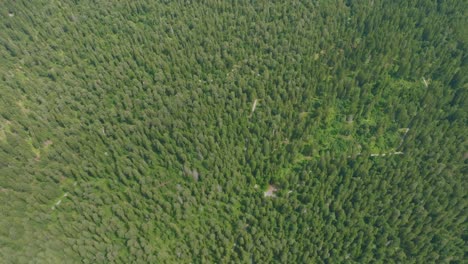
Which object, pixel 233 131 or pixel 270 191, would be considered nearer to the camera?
pixel 270 191

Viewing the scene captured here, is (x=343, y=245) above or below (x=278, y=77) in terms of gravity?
below

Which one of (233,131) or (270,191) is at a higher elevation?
(233,131)

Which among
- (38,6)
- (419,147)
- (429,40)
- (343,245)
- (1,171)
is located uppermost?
(38,6)

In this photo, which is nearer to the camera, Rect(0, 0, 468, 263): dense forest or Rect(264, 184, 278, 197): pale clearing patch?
Rect(0, 0, 468, 263): dense forest

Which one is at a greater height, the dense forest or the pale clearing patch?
the dense forest

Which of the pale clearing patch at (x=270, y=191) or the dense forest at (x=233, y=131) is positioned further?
the pale clearing patch at (x=270, y=191)

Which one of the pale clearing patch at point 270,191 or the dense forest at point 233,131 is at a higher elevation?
the dense forest at point 233,131

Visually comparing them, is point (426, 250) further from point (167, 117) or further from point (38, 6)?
point (38, 6)

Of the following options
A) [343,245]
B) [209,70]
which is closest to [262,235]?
[343,245]
